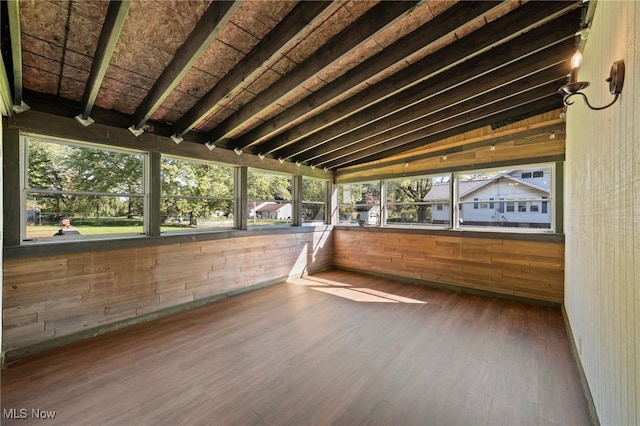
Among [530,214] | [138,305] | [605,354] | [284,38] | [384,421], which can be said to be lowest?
[384,421]

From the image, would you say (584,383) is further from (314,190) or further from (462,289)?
(314,190)

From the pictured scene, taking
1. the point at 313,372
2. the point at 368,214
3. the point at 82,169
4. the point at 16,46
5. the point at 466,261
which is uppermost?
the point at 16,46

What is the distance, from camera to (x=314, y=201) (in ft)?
19.9

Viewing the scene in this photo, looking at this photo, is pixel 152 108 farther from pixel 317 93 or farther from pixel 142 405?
pixel 142 405

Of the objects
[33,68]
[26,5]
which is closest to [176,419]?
[26,5]

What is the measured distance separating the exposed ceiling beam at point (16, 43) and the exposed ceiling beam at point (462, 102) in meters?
3.68

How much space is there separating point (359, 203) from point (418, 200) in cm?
141

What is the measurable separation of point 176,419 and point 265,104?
2.95 meters

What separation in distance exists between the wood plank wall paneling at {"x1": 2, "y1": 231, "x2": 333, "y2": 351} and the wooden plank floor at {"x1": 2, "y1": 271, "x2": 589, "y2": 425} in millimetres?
260

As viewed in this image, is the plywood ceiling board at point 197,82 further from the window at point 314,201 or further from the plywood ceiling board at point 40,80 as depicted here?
the window at point 314,201

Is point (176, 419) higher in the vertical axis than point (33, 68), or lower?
lower

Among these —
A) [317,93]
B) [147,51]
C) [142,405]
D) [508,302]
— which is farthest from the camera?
[508,302]

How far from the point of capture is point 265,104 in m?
2.95

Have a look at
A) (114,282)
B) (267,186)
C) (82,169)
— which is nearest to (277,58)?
(82,169)
